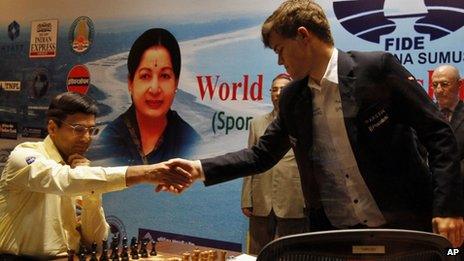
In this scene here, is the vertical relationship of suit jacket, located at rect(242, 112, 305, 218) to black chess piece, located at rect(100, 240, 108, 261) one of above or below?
above

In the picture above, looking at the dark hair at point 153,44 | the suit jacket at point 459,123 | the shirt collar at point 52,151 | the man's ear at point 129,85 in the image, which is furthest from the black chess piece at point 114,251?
the man's ear at point 129,85

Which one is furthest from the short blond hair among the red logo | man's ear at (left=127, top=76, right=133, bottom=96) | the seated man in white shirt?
the red logo

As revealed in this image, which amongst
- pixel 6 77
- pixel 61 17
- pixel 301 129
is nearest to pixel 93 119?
pixel 301 129

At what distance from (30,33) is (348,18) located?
3.83 metres

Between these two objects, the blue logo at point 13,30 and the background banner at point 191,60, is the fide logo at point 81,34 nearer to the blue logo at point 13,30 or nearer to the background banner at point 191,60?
the background banner at point 191,60

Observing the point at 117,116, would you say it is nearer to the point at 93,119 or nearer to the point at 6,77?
the point at 6,77

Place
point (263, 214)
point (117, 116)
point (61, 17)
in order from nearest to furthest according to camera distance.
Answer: point (263, 214) < point (117, 116) < point (61, 17)

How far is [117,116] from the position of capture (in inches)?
227

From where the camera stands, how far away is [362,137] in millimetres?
1958

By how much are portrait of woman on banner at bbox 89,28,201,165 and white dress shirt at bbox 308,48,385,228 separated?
3.31 metres

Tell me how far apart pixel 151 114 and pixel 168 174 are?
9.97 ft

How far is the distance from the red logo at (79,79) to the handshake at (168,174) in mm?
3607

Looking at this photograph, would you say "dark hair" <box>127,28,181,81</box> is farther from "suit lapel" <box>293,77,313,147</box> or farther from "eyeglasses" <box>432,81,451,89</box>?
"suit lapel" <box>293,77,313,147</box>

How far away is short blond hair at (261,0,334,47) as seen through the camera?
82.7 inches
